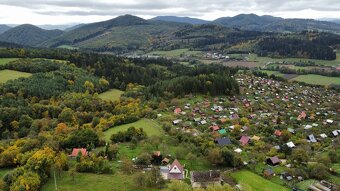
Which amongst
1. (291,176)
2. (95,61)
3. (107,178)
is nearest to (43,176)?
(107,178)

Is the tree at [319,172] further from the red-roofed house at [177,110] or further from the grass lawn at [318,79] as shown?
the grass lawn at [318,79]

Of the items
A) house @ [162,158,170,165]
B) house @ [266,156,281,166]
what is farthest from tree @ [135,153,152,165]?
house @ [266,156,281,166]

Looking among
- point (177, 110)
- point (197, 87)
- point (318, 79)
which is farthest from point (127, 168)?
point (318, 79)

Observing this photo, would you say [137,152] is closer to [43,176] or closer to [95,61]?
[43,176]

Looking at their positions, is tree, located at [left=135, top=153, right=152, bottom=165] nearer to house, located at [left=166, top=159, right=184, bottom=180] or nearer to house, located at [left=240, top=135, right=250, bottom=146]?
house, located at [left=166, top=159, right=184, bottom=180]

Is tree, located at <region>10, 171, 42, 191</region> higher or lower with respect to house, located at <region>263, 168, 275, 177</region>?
higher

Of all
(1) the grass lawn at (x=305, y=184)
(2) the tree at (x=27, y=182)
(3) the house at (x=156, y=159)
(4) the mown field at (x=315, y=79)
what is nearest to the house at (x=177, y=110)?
(3) the house at (x=156, y=159)

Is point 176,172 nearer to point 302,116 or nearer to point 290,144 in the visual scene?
point 290,144

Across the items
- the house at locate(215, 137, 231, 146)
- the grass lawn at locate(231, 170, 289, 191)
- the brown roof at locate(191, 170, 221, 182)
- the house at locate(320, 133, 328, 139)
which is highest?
the brown roof at locate(191, 170, 221, 182)
